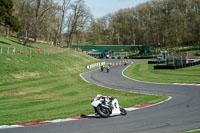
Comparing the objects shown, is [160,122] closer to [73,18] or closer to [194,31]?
[73,18]

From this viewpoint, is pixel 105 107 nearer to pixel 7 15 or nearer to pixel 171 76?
pixel 171 76

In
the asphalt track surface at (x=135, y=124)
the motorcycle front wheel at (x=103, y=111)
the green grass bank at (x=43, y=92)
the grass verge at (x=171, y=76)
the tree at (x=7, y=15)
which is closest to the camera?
the asphalt track surface at (x=135, y=124)

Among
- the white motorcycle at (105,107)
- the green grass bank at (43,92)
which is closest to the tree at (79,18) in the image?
the green grass bank at (43,92)

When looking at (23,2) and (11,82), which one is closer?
(11,82)

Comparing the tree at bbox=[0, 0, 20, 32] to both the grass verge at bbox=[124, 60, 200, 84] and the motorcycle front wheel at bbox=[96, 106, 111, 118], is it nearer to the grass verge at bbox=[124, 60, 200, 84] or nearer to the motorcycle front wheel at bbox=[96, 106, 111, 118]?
the grass verge at bbox=[124, 60, 200, 84]

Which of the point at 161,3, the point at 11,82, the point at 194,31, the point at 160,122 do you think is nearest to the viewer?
the point at 160,122

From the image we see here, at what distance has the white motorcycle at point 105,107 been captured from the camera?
536 inches

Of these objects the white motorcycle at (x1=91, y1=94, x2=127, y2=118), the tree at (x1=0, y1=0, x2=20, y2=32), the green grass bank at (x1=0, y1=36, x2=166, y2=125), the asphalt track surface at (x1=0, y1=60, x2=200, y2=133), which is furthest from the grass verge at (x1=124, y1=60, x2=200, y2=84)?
the tree at (x1=0, y1=0, x2=20, y2=32)

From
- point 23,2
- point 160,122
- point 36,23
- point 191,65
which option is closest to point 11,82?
point 160,122

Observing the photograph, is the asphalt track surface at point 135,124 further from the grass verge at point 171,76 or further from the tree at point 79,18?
the tree at point 79,18

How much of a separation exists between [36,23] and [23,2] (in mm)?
17043

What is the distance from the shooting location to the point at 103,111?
1376 cm

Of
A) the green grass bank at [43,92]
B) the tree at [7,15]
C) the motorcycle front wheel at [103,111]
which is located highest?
the tree at [7,15]

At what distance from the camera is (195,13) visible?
114m
